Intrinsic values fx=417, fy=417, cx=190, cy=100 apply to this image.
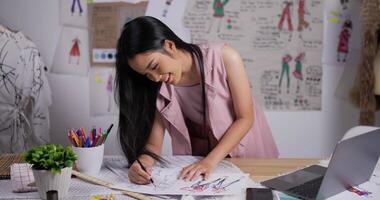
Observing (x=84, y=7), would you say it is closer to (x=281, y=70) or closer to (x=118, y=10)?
→ (x=118, y=10)

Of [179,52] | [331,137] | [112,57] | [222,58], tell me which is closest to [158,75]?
[179,52]

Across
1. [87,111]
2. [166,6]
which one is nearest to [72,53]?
[87,111]

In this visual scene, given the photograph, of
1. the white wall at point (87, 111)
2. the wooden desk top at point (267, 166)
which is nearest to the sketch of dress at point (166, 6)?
the white wall at point (87, 111)

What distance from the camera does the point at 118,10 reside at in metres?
2.29

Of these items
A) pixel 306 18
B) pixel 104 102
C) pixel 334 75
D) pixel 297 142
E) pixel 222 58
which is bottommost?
pixel 297 142

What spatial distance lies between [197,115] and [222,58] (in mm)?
215

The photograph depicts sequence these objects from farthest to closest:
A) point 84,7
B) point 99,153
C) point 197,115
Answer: point 84,7, point 197,115, point 99,153

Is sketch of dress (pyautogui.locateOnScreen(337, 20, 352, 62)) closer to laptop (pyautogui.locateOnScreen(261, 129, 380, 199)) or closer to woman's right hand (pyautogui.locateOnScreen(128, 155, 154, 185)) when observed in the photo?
laptop (pyautogui.locateOnScreen(261, 129, 380, 199))

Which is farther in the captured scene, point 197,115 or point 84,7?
point 84,7

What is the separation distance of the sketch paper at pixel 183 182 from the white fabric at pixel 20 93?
3.55ft

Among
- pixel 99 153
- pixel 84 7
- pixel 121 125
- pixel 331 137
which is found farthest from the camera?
pixel 331 137

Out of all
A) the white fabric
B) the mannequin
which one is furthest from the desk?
the white fabric

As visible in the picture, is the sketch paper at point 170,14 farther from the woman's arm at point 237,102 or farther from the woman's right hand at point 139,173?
the woman's right hand at point 139,173

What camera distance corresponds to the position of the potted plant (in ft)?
3.04
